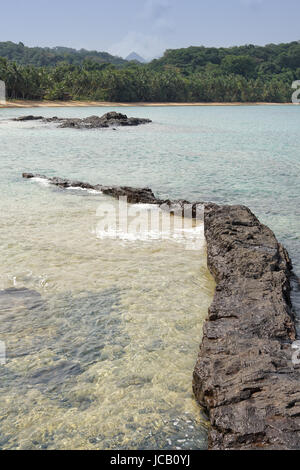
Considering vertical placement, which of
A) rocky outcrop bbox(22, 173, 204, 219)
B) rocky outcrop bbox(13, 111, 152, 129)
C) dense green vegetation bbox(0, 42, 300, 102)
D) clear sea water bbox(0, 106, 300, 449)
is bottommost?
clear sea water bbox(0, 106, 300, 449)

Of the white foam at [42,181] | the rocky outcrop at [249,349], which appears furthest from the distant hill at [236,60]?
the rocky outcrop at [249,349]

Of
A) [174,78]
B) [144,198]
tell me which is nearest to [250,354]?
[144,198]

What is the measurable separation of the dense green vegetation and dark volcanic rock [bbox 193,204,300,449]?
184 ft

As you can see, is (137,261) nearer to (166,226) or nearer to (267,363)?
(166,226)

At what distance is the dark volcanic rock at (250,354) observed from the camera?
10.5 feet

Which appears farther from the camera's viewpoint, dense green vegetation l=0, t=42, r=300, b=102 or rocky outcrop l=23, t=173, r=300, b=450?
dense green vegetation l=0, t=42, r=300, b=102

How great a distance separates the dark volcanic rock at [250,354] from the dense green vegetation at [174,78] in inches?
2211

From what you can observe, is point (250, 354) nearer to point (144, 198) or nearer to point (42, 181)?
point (144, 198)

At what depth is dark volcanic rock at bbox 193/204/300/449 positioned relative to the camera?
3207 mm

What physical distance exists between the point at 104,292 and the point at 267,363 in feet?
8.48

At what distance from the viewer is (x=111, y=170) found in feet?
53.2

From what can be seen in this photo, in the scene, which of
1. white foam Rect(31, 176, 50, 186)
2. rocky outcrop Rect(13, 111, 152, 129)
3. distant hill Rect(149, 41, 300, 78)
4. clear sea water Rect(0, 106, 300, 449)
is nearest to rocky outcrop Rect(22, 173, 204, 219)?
white foam Rect(31, 176, 50, 186)

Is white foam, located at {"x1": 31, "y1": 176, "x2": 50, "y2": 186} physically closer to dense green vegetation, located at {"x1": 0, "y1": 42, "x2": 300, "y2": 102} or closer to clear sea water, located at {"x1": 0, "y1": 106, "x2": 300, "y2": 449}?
clear sea water, located at {"x1": 0, "y1": 106, "x2": 300, "y2": 449}

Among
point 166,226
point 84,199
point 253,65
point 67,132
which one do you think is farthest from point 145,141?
point 253,65
